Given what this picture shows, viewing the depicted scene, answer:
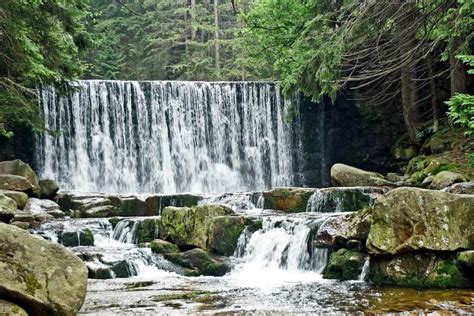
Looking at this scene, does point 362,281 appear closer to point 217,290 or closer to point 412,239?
point 412,239

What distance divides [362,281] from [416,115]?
40.2ft

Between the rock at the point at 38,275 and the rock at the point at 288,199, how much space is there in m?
10.00

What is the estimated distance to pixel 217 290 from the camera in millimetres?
8250

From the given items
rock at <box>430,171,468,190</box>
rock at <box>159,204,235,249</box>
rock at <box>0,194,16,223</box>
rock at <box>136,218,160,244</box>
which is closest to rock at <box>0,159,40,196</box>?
rock at <box>0,194,16,223</box>

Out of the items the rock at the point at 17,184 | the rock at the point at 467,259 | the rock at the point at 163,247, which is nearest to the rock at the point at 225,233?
the rock at the point at 163,247

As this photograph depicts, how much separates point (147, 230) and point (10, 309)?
24.2 feet

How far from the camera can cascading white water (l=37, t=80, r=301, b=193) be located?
2155cm

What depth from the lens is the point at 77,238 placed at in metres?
12.1

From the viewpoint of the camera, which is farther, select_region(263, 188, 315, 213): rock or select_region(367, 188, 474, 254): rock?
select_region(263, 188, 315, 213): rock

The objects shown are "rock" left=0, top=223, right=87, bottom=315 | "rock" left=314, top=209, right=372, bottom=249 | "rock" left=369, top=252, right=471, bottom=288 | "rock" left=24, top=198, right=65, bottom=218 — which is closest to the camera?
"rock" left=0, top=223, right=87, bottom=315

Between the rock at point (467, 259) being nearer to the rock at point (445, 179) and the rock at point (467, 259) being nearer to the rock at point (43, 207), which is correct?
the rock at point (445, 179)

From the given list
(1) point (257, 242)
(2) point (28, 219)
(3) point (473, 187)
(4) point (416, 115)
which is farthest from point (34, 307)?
(4) point (416, 115)

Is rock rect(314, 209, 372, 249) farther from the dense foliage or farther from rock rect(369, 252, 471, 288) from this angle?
the dense foliage

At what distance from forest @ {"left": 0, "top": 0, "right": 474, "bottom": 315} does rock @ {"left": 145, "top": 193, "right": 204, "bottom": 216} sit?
0.06 metres
